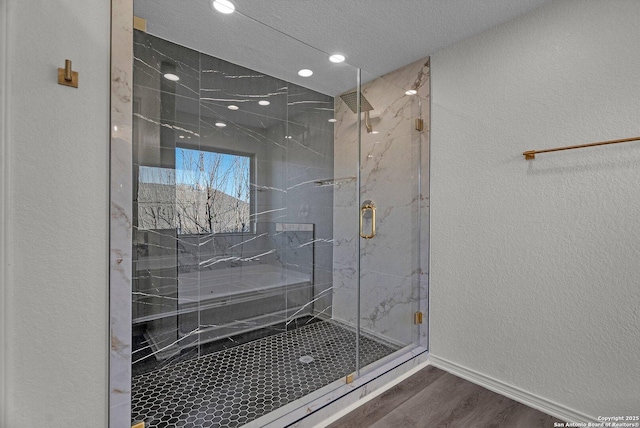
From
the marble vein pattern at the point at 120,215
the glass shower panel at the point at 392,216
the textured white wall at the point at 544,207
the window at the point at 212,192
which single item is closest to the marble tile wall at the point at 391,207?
the glass shower panel at the point at 392,216

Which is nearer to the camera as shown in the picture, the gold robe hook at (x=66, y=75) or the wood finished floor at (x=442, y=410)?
the gold robe hook at (x=66, y=75)

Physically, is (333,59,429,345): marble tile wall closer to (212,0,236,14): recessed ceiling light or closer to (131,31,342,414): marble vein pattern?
(131,31,342,414): marble vein pattern

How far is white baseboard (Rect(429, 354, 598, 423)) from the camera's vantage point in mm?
1751

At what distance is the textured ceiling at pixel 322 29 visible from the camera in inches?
72.3

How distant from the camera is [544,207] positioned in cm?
186

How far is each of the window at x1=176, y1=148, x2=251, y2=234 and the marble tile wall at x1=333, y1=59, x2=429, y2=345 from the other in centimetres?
81

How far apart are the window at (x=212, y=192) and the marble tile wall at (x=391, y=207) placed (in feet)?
2.67

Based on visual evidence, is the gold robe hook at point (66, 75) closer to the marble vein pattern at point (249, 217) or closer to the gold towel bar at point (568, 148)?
the marble vein pattern at point (249, 217)

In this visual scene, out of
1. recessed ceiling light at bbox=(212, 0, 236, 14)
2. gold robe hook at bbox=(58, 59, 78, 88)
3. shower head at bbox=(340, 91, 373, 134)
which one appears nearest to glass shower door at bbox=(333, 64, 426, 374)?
shower head at bbox=(340, 91, 373, 134)

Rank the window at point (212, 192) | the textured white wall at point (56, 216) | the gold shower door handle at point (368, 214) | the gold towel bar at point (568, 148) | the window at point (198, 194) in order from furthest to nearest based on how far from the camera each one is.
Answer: the gold shower door handle at point (368, 214) → the window at point (212, 192) → the window at point (198, 194) → the gold towel bar at point (568, 148) → the textured white wall at point (56, 216)

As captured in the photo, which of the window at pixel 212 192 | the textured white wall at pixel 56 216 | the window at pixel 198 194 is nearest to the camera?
the textured white wall at pixel 56 216

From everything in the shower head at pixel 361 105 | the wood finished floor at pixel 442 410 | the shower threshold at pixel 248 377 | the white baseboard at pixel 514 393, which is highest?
the shower head at pixel 361 105

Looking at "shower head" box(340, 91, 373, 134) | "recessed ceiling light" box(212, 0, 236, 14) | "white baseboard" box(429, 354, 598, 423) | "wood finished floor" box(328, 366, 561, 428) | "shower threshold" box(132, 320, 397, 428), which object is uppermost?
"recessed ceiling light" box(212, 0, 236, 14)

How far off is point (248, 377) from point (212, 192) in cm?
125
